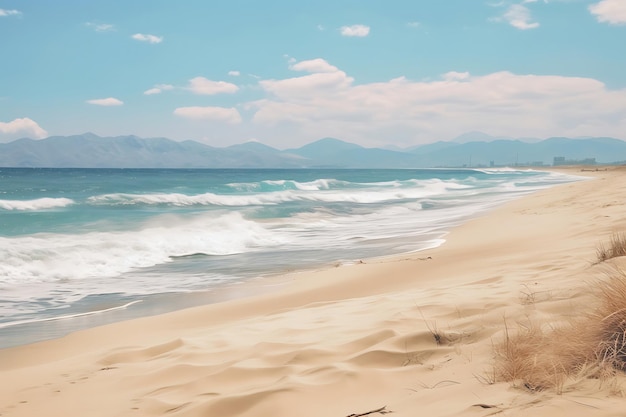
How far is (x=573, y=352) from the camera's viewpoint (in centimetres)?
273

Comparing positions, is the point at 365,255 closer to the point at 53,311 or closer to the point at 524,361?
the point at 53,311

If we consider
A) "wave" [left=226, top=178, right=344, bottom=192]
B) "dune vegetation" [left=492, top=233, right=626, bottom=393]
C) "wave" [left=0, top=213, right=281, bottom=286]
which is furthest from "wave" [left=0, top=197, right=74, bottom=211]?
"dune vegetation" [left=492, top=233, right=626, bottom=393]

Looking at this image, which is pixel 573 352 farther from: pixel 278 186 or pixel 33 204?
pixel 278 186

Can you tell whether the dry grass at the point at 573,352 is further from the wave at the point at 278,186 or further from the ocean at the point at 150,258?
the wave at the point at 278,186

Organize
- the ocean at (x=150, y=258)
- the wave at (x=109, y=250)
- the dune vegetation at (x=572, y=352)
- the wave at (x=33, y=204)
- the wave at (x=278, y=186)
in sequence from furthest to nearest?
the wave at (x=278, y=186)
the wave at (x=33, y=204)
the wave at (x=109, y=250)
the ocean at (x=150, y=258)
the dune vegetation at (x=572, y=352)

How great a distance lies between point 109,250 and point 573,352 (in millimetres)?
11033

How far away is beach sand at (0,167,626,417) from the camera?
9.10ft

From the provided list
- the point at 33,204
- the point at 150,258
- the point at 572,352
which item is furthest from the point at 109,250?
the point at 33,204

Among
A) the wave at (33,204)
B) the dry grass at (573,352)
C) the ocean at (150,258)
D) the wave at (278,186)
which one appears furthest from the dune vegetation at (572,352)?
the wave at (278,186)

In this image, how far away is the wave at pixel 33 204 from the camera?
29.8 meters

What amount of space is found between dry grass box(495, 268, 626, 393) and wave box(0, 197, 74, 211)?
101 ft

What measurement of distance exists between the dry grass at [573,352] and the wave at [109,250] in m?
8.89

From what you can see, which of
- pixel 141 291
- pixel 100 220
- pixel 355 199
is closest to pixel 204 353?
pixel 141 291

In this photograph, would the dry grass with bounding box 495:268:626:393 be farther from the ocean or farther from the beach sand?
the ocean
